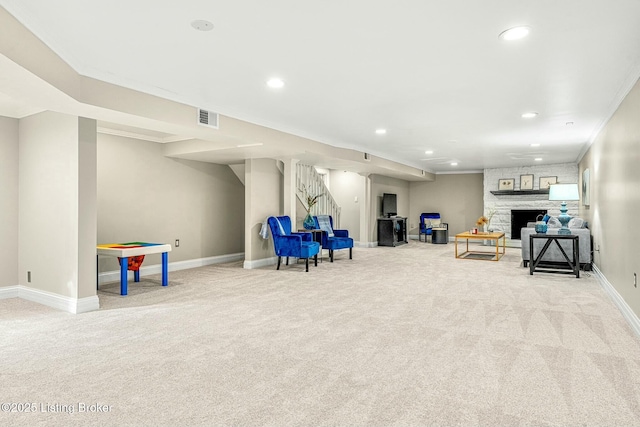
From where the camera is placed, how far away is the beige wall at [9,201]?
478cm

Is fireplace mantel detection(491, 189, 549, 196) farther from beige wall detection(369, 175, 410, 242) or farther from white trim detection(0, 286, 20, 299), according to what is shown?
white trim detection(0, 286, 20, 299)

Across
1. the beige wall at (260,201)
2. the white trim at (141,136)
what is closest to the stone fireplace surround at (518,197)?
the beige wall at (260,201)

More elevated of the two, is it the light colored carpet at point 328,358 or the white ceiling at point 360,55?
the white ceiling at point 360,55

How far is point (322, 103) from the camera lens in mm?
4633

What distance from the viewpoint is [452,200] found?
43.1 ft

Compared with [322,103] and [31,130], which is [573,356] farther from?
[31,130]

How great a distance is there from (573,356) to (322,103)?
11.2 feet

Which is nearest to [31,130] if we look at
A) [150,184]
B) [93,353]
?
[150,184]

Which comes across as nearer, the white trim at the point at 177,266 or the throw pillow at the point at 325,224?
the white trim at the point at 177,266

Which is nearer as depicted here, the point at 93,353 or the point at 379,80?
the point at 93,353

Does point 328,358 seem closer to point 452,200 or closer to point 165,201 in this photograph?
point 165,201

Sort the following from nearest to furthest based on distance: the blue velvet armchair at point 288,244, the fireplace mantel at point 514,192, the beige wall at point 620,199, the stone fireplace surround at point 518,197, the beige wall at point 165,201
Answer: the beige wall at point 620,199 → the beige wall at point 165,201 → the blue velvet armchair at point 288,244 → the stone fireplace surround at point 518,197 → the fireplace mantel at point 514,192

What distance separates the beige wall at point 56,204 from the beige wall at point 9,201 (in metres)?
0.07

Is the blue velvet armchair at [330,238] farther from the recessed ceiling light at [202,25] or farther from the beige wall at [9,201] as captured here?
the recessed ceiling light at [202,25]
